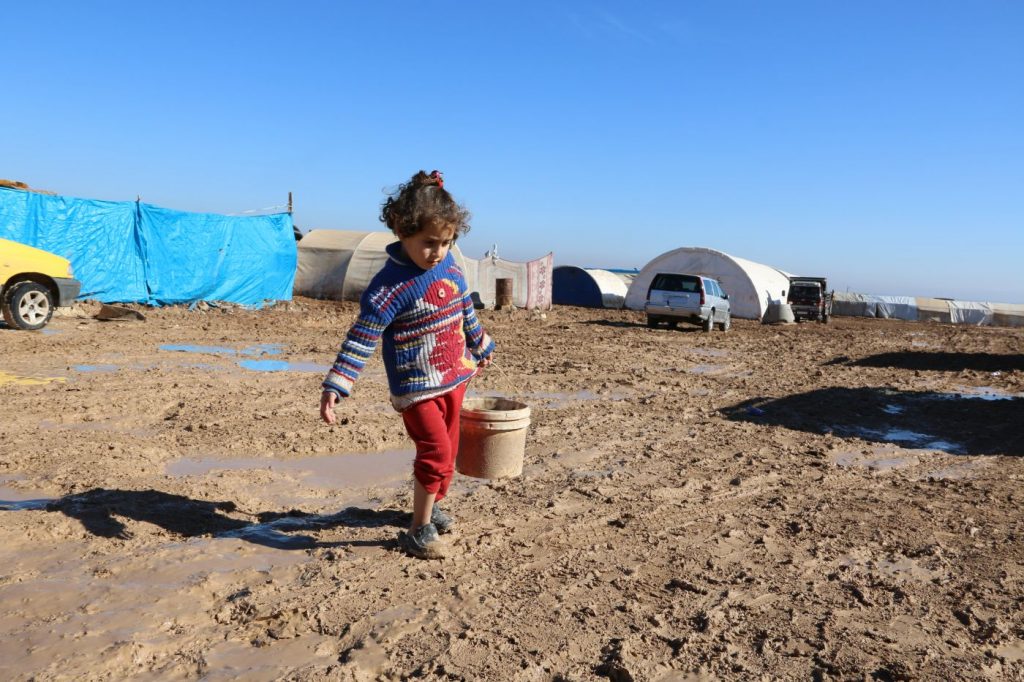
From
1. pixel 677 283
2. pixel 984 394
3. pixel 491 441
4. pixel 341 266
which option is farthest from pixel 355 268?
pixel 491 441

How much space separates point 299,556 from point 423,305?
4.52 ft

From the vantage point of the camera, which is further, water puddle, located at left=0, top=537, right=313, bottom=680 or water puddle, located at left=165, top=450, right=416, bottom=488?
water puddle, located at left=165, top=450, right=416, bottom=488

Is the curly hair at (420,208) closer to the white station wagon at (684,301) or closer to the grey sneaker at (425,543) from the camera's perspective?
the grey sneaker at (425,543)

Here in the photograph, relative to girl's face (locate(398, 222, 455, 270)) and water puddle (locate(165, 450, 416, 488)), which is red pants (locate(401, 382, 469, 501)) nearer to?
girl's face (locate(398, 222, 455, 270))

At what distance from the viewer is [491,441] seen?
15.3 ft

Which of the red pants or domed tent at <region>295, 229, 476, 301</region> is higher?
domed tent at <region>295, 229, 476, 301</region>

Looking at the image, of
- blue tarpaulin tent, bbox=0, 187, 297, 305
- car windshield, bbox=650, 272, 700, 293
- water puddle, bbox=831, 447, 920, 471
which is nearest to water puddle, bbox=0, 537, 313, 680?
water puddle, bbox=831, 447, 920, 471

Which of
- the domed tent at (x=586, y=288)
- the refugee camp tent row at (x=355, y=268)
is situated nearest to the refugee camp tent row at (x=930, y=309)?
the domed tent at (x=586, y=288)

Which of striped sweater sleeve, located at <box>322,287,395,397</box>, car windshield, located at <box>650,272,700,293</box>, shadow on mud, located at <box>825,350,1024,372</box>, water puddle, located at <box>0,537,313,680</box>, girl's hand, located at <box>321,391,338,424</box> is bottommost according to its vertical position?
water puddle, located at <box>0,537,313,680</box>

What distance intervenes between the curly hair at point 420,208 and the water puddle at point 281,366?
22.0 feet

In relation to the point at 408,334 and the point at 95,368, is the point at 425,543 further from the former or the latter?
the point at 95,368

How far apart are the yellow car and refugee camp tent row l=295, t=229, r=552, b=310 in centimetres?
1365

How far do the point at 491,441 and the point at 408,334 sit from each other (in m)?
1.06

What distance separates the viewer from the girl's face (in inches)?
148
